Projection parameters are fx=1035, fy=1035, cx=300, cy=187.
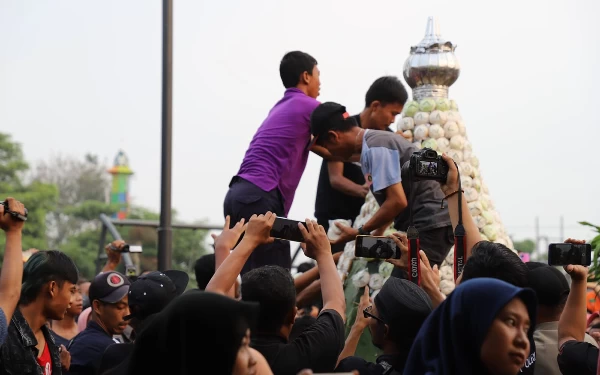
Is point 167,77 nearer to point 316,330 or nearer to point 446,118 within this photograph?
point 446,118

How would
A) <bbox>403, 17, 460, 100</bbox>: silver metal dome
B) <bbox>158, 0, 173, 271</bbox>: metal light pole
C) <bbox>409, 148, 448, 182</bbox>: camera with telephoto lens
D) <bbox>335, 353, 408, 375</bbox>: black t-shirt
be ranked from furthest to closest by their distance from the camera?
<bbox>158, 0, 173, 271</bbox>: metal light pole → <bbox>403, 17, 460, 100</bbox>: silver metal dome → <bbox>409, 148, 448, 182</bbox>: camera with telephoto lens → <bbox>335, 353, 408, 375</bbox>: black t-shirt

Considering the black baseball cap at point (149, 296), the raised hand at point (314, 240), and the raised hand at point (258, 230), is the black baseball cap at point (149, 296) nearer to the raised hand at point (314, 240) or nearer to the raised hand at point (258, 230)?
the raised hand at point (258, 230)

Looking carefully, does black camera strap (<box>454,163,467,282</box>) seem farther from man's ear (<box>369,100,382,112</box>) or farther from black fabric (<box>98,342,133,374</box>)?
man's ear (<box>369,100,382,112</box>)

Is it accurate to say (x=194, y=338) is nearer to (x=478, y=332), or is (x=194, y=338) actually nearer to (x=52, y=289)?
(x=478, y=332)

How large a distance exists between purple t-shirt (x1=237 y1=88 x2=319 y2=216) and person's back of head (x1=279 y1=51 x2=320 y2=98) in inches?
6.0

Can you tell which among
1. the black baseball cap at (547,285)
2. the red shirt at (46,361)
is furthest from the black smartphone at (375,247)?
the red shirt at (46,361)

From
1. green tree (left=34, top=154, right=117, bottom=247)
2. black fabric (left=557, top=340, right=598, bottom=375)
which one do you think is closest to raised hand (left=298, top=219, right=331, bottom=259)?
black fabric (left=557, top=340, right=598, bottom=375)

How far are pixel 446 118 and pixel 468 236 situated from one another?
3342 mm

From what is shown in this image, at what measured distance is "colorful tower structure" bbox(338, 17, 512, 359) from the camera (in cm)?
837

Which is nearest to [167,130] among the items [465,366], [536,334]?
[536,334]

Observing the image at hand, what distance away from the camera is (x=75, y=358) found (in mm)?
6289

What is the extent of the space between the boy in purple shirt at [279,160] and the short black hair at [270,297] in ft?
8.48

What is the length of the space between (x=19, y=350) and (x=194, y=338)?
2.13m

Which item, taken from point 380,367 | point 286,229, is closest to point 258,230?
point 286,229
